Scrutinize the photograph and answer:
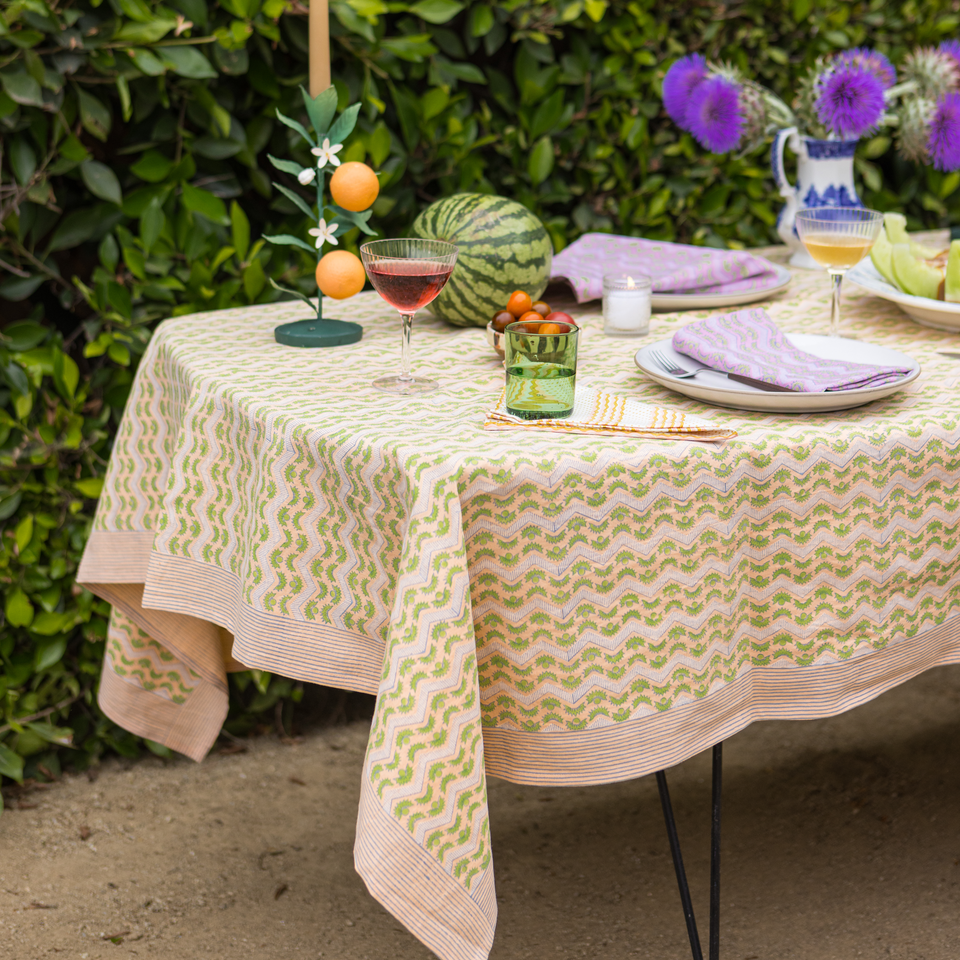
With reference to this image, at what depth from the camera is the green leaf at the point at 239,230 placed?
2.16 metres

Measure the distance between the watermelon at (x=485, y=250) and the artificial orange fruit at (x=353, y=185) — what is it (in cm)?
11

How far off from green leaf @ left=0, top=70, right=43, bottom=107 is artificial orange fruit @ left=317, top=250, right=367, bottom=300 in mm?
706

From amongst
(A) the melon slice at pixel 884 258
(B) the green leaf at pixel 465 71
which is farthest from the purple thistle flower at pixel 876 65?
(B) the green leaf at pixel 465 71

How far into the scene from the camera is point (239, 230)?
2.18 metres

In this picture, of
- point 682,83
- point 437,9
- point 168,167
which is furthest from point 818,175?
point 168,167

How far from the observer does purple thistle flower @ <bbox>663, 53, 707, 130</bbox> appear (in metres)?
2.06

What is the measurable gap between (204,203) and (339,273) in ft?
2.36

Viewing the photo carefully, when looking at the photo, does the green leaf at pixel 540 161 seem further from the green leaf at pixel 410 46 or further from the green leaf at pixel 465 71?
the green leaf at pixel 410 46

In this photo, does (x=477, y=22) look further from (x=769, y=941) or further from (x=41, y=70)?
(x=769, y=941)

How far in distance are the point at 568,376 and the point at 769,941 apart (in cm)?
111

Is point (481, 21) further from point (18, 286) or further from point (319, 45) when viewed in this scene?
point (18, 286)

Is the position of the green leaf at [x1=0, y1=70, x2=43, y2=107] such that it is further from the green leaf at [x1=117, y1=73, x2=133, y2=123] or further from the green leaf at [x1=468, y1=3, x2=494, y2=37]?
the green leaf at [x1=468, y1=3, x2=494, y2=37]

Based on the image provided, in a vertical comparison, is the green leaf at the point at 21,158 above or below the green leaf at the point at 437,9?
below

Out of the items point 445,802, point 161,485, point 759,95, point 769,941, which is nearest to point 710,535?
point 445,802
